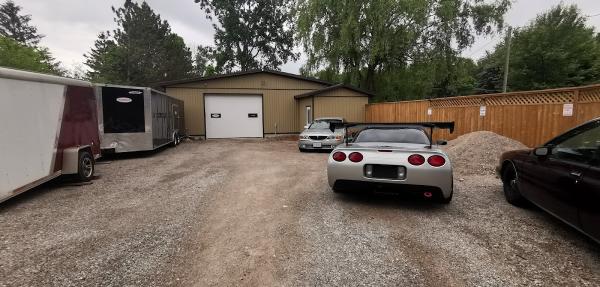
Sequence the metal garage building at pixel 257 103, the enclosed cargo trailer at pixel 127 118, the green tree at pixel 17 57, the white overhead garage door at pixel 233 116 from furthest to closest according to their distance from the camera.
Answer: the green tree at pixel 17 57 < the white overhead garage door at pixel 233 116 < the metal garage building at pixel 257 103 < the enclosed cargo trailer at pixel 127 118

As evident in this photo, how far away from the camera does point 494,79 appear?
33.0 meters

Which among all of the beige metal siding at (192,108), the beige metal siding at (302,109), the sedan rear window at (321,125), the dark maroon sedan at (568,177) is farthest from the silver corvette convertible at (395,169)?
the beige metal siding at (192,108)

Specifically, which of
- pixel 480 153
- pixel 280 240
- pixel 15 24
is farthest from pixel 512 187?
pixel 15 24

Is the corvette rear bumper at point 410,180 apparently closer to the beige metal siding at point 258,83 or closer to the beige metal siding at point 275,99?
the beige metal siding at point 275,99

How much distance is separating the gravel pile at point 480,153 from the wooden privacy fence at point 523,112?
824mm

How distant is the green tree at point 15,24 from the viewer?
125 feet

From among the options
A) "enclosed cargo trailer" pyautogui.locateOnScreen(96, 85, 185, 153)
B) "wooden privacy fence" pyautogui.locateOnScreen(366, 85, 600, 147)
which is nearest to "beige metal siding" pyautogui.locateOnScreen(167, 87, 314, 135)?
"enclosed cargo trailer" pyautogui.locateOnScreen(96, 85, 185, 153)

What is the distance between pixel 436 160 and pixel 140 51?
39.5 m

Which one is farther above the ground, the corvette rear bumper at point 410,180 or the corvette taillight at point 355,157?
the corvette taillight at point 355,157

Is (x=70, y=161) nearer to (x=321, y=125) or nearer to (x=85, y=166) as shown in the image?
(x=85, y=166)

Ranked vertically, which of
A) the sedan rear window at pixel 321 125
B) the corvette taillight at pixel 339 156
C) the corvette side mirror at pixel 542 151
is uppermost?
the sedan rear window at pixel 321 125


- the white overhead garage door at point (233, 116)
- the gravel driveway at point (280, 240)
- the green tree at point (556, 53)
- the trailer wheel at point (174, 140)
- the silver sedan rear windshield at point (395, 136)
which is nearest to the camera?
the gravel driveway at point (280, 240)

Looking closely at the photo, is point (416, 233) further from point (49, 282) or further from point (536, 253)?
point (49, 282)

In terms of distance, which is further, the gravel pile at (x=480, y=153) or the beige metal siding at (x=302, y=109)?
the beige metal siding at (x=302, y=109)
